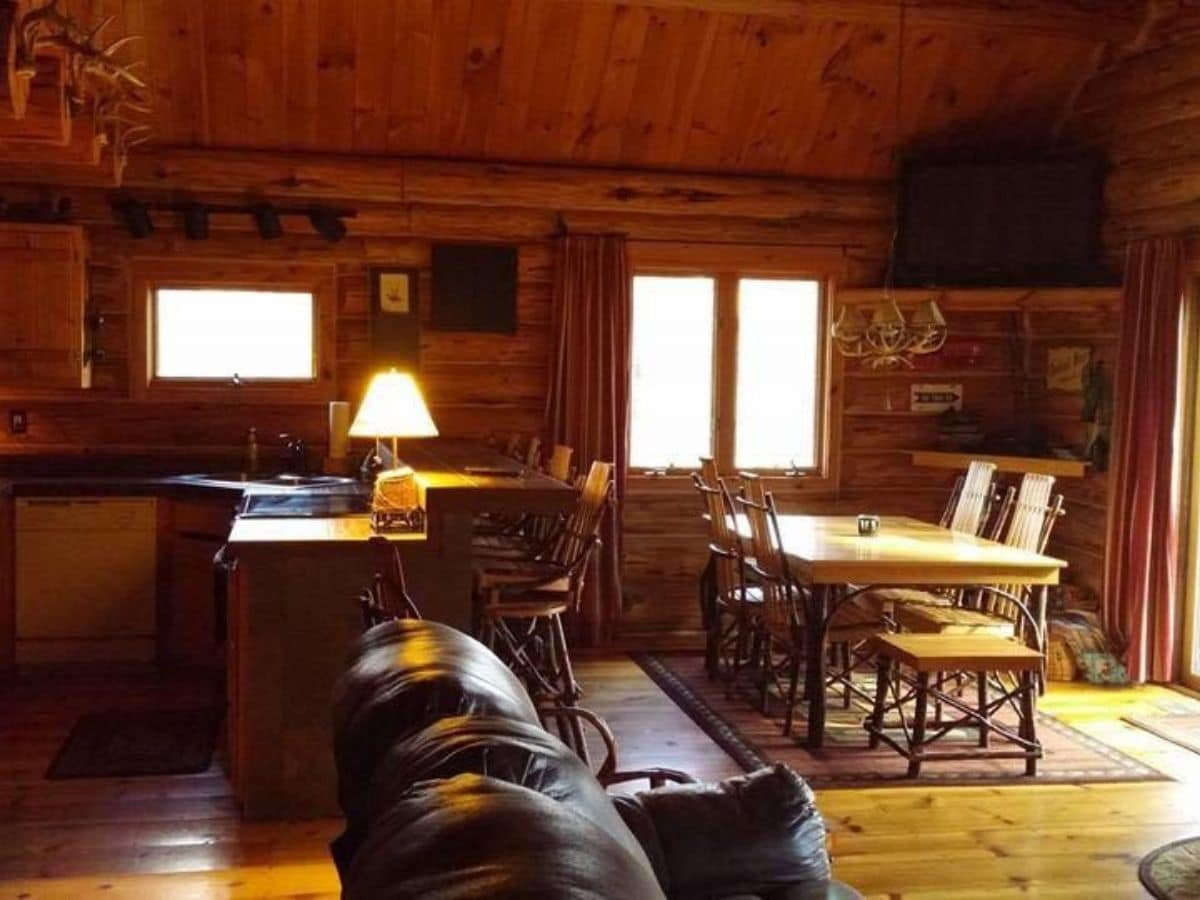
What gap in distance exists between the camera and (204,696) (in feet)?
17.7

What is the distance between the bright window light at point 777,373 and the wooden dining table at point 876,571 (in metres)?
1.88

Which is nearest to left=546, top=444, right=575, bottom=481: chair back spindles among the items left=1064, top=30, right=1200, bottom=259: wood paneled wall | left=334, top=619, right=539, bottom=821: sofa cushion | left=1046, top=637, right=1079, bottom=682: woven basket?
left=1046, top=637, right=1079, bottom=682: woven basket

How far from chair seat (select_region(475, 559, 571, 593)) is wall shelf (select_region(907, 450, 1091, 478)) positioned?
2.90m

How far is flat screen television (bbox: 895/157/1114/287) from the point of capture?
20.9ft

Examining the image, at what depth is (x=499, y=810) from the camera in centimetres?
109

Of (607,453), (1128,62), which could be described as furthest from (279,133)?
(1128,62)

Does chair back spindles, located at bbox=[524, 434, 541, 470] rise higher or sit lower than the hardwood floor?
higher

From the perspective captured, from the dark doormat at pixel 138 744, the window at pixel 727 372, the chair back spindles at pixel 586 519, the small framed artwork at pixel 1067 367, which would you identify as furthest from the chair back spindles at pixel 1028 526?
the dark doormat at pixel 138 744

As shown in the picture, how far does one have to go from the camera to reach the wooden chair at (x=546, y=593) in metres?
4.41

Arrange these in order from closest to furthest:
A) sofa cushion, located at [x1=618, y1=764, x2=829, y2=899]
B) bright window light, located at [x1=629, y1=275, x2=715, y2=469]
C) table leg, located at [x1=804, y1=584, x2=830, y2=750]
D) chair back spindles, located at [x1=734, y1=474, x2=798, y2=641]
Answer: sofa cushion, located at [x1=618, y1=764, x2=829, y2=899]
table leg, located at [x1=804, y1=584, x2=830, y2=750]
chair back spindles, located at [x1=734, y1=474, x2=798, y2=641]
bright window light, located at [x1=629, y1=275, x2=715, y2=469]

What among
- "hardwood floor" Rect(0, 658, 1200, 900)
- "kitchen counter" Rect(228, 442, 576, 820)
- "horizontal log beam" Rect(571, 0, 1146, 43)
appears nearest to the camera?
"hardwood floor" Rect(0, 658, 1200, 900)

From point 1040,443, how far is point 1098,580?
31.4 inches

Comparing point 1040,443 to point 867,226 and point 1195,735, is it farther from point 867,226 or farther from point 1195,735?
point 1195,735

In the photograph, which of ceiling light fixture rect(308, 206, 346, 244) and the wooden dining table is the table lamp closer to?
the wooden dining table
